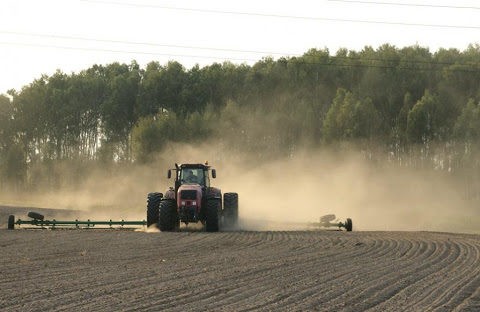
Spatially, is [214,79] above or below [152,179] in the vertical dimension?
above

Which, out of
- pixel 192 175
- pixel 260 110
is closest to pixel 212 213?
pixel 192 175

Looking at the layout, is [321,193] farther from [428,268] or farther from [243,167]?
[428,268]

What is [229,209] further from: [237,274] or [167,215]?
[237,274]

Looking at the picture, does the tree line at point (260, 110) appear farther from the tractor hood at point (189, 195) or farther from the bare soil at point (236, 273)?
the bare soil at point (236, 273)

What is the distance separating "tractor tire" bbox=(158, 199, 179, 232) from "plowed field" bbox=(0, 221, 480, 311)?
313 cm

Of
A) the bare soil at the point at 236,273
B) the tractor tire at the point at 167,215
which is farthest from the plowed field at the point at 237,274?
the tractor tire at the point at 167,215

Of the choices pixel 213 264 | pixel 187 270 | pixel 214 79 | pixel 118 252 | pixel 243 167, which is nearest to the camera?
pixel 187 270

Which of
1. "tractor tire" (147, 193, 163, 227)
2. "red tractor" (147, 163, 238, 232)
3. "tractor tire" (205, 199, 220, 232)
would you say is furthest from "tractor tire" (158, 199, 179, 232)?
"tractor tire" (205, 199, 220, 232)

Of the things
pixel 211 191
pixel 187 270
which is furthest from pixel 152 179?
pixel 187 270

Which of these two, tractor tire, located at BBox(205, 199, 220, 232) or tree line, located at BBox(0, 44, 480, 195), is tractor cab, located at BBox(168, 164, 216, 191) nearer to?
tractor tire, located at BBox(205, 199, 220, 232)

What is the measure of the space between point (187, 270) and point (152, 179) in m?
59.4

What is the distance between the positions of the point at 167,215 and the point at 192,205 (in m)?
1.12

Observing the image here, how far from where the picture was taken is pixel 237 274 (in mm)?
16734

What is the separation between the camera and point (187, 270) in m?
17.4
